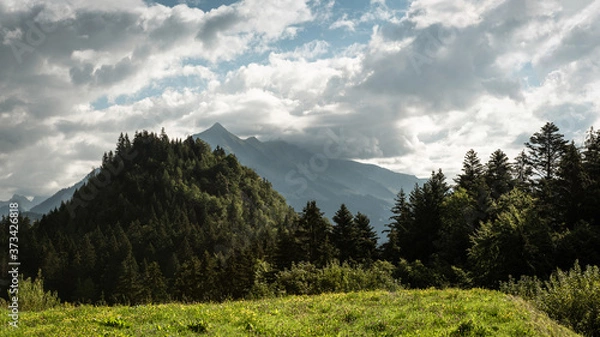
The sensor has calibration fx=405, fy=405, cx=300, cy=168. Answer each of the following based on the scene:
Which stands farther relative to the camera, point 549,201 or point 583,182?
point 549,201

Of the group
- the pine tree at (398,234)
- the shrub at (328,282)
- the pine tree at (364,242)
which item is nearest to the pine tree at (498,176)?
the pine tree at (398,234)

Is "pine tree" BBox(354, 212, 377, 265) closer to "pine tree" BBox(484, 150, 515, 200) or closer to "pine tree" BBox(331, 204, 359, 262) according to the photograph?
"pine tree" BBox(331, 204, 359, 262)

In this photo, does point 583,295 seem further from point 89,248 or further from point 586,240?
point 89,248

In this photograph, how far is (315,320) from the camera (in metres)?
14.7

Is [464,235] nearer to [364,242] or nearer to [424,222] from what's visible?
[424,222]

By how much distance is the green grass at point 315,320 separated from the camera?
12898mm

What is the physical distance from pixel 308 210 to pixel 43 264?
155 meters

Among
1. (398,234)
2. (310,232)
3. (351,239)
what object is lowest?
(351,239)

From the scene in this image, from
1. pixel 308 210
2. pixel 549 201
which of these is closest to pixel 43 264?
pixel 308 210

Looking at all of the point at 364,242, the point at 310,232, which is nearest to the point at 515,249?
the point at 364,242

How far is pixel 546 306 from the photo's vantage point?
60.1 feet

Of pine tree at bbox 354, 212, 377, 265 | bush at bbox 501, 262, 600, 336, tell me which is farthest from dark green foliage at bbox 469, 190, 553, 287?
pine tree at bbox 354, 212, 377, 265

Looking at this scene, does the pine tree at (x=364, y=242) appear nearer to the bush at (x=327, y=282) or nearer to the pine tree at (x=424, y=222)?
the pine tree at (x=424, y=222)

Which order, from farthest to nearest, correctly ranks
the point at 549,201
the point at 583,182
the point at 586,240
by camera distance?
the point at 549,201 < the point at 583,182 < the point at 586,240
